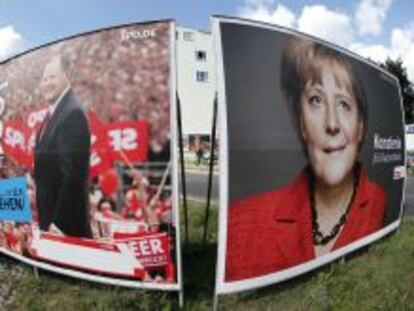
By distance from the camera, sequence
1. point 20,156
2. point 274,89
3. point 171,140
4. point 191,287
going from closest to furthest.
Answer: point 171,140
point 274,89
point 191,287
point 20,156

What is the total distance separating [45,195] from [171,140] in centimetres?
225

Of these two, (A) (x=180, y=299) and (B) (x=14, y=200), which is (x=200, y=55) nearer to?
(B) (x=14, y=200)

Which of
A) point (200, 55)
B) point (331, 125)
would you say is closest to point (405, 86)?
point (200, 55)

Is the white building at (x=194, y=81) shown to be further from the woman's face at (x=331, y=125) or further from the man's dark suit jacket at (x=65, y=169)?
the man's dark suit jacket at (x=65, y=169)

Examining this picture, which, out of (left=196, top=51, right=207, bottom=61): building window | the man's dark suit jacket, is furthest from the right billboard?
(left=196, top=51, right=207, bottom=61): building window

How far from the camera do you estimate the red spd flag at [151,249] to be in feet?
21.7

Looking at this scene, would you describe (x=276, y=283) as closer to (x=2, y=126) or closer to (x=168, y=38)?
(x=168, y=38)

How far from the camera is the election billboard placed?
655cm

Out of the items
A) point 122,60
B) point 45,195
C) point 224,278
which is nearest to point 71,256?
point 45,195

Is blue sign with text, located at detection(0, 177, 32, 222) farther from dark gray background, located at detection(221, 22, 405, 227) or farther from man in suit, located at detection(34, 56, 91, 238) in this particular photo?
dark gray background, located at detection(221, 22, 405, 227)

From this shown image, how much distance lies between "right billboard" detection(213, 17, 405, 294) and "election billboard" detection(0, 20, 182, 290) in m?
0.62

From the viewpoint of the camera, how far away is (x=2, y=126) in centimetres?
873

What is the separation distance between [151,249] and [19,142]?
2.82 meters

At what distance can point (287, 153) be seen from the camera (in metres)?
7.29
